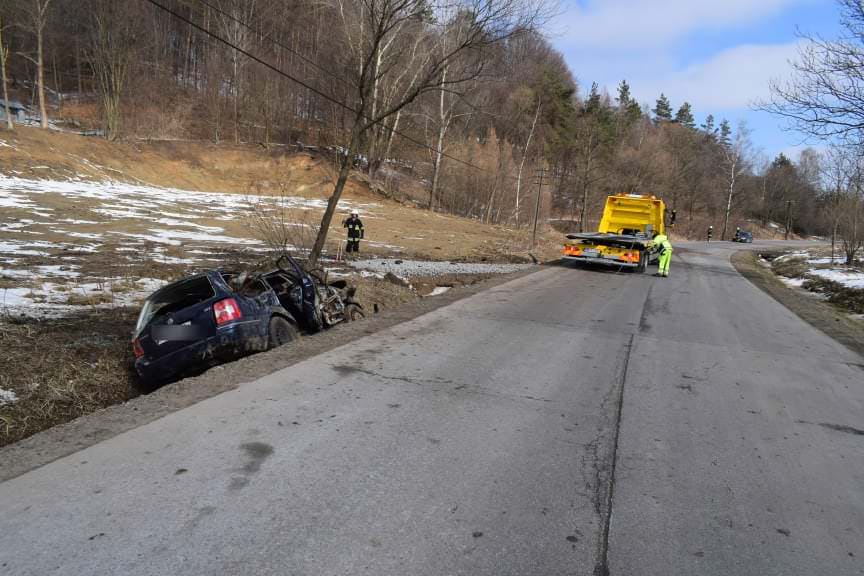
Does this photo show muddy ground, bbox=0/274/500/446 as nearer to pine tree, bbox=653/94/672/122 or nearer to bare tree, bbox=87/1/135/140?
bare tree, bbox=87/1/135/140

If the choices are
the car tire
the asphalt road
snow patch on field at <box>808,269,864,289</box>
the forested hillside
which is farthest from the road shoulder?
the forested hillside

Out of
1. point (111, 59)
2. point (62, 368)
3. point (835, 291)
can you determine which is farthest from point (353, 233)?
point (111, 59)

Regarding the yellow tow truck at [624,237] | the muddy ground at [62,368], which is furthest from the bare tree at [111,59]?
the muddy ground at [62,368]

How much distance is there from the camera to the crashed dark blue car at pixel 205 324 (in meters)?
6.01

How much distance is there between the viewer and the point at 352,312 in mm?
9445

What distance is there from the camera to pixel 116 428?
4.14 meters

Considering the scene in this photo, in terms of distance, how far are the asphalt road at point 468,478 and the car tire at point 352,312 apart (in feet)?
7.94

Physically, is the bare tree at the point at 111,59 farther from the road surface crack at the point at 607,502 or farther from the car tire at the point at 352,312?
the road surface crack at the point at 607,502

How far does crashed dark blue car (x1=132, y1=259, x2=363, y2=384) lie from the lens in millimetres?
6012

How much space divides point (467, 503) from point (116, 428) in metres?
2.69

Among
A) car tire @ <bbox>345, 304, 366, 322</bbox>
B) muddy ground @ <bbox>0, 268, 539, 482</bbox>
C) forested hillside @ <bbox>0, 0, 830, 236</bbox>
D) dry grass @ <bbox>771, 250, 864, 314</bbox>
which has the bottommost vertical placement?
dry grass @ <bbox>771, 250, 864, 314</bbox>

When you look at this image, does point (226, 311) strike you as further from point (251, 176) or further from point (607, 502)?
point (251, 176)

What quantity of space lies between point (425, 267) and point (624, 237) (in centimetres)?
664

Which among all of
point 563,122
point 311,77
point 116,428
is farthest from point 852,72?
point 563,122
